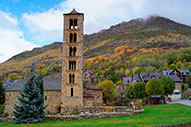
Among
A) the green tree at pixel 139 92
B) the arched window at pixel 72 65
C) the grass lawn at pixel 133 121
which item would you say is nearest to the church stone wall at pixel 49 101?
the arched window at pixel 72 65

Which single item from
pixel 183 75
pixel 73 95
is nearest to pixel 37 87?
pixel 73 95

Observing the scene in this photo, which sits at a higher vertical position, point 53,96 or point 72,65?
point 72,65

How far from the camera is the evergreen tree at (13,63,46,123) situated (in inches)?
900

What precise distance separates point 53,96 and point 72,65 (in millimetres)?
6374

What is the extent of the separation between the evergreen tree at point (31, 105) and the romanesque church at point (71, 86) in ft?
27.8

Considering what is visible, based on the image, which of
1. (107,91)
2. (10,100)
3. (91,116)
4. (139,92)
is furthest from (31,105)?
(139,92)

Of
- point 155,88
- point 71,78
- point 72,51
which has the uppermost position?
point 72,51

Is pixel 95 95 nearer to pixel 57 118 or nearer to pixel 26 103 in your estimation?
pixel 57 118

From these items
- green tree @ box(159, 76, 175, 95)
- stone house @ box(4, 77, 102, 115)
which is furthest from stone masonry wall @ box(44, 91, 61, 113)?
green tree @ box(159, 76, 175, 95)

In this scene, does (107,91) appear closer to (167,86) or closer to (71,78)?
(71,78)

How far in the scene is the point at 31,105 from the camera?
2302 centimetres

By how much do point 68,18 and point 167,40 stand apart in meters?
152

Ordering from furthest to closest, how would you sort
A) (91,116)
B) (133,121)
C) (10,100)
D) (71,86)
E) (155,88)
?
(155,88) → (10,100) → (71,86) → (91,116) → (133,121)

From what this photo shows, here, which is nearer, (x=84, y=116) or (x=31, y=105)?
(x=31, y=105)
